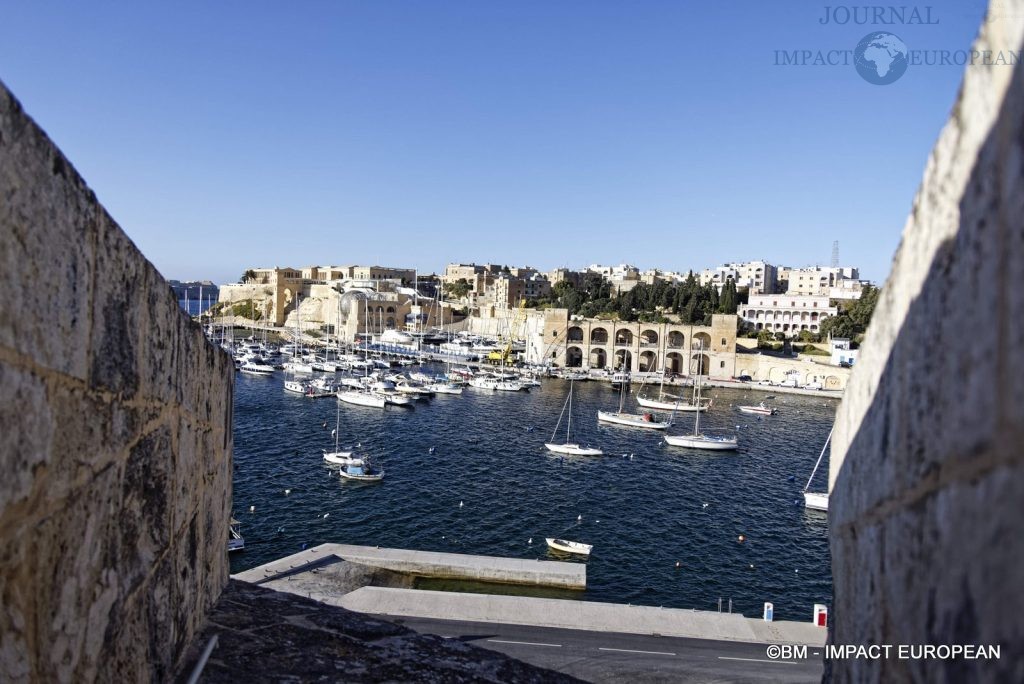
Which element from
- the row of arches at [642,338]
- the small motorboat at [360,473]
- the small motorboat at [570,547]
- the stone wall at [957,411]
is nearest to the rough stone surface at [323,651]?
the stone wall at [957,411]

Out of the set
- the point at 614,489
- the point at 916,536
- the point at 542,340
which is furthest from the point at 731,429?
the point at 916,536

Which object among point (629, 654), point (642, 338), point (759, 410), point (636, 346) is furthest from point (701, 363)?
point (629, 654)

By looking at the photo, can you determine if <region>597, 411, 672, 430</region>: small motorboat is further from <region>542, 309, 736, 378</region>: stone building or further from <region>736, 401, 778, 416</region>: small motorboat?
<region>542, 309, 736, 378</region>: stone building

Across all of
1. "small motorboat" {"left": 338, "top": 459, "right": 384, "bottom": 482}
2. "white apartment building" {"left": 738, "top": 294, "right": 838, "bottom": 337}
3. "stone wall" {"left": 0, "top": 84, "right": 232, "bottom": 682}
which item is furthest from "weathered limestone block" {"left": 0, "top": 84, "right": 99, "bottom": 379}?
"white apartment building" {"left": 738, "top": 294, "right": 838, "bottom": 337}

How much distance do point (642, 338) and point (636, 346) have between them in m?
1.09

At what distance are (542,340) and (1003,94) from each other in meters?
59.5

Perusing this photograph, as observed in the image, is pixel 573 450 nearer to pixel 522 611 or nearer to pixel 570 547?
pixel 570 547

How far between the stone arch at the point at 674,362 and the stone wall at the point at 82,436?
189ft

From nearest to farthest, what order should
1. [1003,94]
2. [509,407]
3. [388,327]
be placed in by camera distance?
[1003,94] → [509,407] → [388,327]

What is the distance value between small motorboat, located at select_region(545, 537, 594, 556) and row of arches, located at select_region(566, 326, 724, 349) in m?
42.1

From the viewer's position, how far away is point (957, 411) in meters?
1.04

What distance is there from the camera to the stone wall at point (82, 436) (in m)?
1.20

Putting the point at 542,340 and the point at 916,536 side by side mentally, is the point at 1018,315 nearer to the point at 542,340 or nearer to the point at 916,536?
the point at 916,536

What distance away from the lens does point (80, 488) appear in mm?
A: 1491
